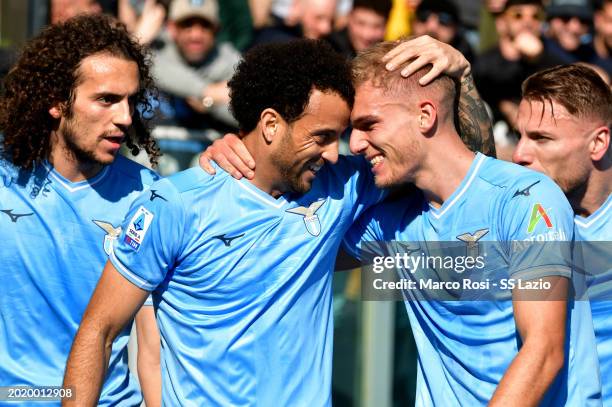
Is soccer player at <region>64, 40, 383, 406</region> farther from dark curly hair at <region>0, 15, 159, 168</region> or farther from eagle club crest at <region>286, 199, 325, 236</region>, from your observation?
dark curly hair at <region>0, 15, 159, 168</region>

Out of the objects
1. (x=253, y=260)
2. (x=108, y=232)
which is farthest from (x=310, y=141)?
(x=108, y=232)

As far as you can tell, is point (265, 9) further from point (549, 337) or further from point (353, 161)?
point (549, 337)

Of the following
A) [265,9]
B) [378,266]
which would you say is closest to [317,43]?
[378,266]

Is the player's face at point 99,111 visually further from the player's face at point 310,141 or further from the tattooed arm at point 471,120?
the tattooed arm at point 471,120

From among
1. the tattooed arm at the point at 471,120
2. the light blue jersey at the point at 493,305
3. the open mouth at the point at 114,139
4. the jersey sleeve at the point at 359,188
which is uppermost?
the tattooed arm at the point at 471,120

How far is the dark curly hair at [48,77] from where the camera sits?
4.61 meters

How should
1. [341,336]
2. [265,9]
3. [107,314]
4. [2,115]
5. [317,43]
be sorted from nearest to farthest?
[107,314], [317,43], [2,115], [341,336], [265,9]

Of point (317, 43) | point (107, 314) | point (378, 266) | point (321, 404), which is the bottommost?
point (321, 404)

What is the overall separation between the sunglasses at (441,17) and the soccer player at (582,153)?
3790 mm

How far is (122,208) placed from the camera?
4.57 metres

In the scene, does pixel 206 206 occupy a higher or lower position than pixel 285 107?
lower

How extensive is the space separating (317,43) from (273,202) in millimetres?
687

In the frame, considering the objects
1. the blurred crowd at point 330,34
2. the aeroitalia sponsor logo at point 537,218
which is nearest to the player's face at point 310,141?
the aeroitalia sponsor logo at point 537,218

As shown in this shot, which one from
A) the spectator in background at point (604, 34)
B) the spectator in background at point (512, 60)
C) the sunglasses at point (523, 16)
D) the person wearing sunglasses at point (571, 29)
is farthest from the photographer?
the person wearing sunglasses at point (571, 29)
